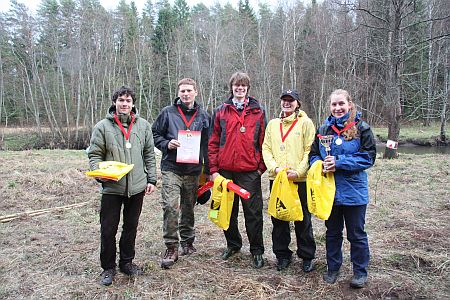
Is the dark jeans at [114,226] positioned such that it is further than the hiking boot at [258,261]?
No

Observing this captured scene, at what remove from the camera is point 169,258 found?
3.97 metres

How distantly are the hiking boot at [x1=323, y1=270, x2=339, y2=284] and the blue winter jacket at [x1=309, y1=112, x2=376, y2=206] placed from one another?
73 cm

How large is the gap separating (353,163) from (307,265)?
1.28 meters

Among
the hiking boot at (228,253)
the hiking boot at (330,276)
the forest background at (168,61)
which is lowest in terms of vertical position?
the hiking boot at (228,253)

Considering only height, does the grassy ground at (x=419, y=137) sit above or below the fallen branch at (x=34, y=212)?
above

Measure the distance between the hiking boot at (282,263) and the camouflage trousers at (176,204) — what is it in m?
1.17

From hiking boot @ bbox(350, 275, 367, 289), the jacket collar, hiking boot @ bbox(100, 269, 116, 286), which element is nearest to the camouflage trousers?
hiking boot @ bbox(100, 269, 116, 286)

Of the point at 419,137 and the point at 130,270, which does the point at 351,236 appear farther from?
the point at 419,137

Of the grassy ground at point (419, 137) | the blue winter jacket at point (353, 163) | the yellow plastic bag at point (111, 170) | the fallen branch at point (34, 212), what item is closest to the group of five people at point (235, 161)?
the blue winter jacket at point (353, 163)

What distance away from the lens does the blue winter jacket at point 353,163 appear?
128 inches

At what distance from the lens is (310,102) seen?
32.5 metres

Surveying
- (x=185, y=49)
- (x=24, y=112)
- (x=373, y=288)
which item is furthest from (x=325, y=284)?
(x=24, y=112)

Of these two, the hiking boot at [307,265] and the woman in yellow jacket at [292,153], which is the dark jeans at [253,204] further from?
the hiking boot at [307,265]

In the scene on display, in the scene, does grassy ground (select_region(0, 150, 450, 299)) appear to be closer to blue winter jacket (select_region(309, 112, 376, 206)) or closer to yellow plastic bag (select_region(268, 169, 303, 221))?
yellow plastic bag (select_region(268, 169, 303, 221))
